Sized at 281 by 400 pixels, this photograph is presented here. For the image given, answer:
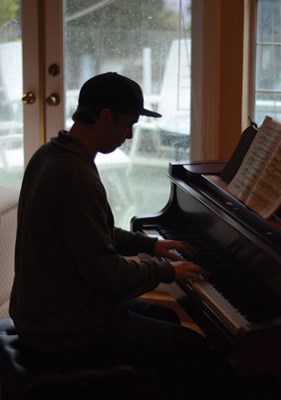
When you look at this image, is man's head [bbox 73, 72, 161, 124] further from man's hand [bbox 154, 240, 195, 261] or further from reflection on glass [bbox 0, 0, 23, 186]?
reflection on glass [bbox 0, 0, 23, 186]

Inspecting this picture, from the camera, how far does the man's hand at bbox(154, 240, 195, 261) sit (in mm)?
2469

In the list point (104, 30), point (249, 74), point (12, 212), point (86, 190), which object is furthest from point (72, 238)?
point (104, 30)

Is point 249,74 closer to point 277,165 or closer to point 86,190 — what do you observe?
point 277,165

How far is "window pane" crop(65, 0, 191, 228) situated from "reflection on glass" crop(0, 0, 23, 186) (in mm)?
280

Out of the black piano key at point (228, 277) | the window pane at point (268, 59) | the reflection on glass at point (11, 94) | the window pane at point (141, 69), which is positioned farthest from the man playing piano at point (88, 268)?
the reflection on glass at point (11, 94)

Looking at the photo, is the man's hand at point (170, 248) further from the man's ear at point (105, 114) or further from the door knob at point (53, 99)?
the door knob at point (53, 99)

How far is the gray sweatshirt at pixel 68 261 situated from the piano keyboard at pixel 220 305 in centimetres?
11

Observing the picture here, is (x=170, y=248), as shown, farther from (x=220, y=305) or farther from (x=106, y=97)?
(x=106, y=97)

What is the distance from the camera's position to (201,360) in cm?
221

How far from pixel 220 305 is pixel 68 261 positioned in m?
0.41

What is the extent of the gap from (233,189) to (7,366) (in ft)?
2.91

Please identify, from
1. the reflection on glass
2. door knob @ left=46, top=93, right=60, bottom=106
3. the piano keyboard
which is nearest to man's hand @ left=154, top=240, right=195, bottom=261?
the piano keyboard

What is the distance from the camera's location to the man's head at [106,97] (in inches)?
84.1

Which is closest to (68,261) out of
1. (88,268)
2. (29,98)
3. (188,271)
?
(88,268)
